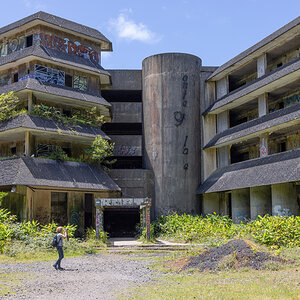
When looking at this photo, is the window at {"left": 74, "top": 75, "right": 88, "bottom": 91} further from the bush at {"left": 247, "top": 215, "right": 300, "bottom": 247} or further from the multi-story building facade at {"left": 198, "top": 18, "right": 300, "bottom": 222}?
the bush at {"left": 247, "top": 215, "right": 300, "bottom": 247}

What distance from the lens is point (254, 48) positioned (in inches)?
1238

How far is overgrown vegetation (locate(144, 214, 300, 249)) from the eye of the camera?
18891 mm

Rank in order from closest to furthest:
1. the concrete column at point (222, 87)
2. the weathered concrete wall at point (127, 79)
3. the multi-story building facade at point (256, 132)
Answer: the multi-story building facade at point (256, 132) → the concrete column at point (222, 87) → the weathered concrete wall at point (127, 79)

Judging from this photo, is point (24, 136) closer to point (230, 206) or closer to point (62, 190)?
point (62, 190)

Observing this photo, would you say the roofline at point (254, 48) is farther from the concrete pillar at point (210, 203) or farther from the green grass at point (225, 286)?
the green grass at point (225, 286)

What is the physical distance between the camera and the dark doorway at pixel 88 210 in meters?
33.6

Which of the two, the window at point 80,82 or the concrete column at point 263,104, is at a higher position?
the window at point 80,82

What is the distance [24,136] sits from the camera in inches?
1299

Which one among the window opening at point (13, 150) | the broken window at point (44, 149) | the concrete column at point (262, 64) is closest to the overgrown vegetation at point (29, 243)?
the broken window at point (44, 149)

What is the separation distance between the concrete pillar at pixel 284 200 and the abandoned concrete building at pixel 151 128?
0.21 feet

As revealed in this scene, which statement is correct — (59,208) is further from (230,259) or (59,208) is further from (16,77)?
(230,259)

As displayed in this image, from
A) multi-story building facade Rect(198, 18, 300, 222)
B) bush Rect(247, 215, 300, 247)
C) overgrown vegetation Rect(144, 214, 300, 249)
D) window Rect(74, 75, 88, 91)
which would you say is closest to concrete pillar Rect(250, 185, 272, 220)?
multi-story building facade Rect(198, 18, 300, 222)

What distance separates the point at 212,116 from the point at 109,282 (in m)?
25.3

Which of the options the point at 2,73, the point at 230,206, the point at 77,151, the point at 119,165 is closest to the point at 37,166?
the point at 77,151
